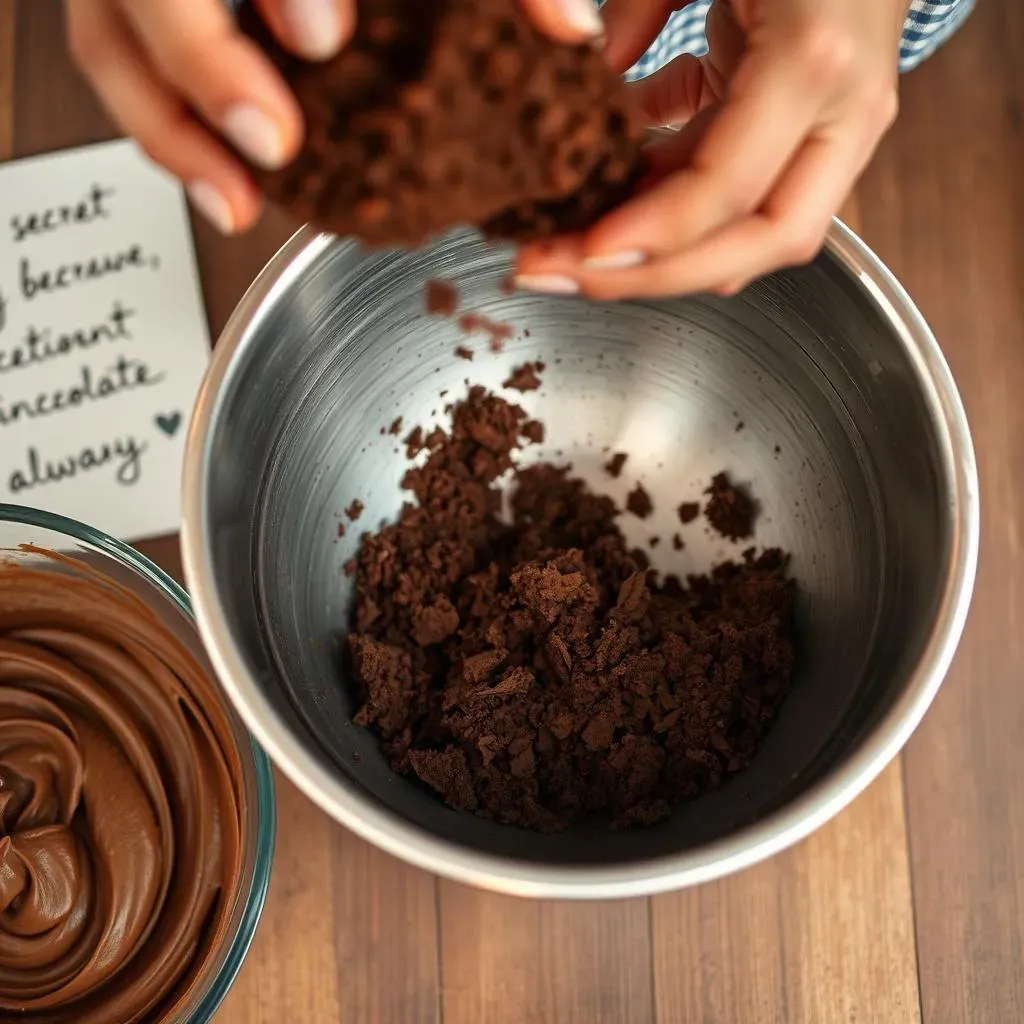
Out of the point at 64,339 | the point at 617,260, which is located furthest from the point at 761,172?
the point at 64,339

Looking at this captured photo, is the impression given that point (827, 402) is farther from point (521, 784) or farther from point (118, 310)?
point (118, 310)

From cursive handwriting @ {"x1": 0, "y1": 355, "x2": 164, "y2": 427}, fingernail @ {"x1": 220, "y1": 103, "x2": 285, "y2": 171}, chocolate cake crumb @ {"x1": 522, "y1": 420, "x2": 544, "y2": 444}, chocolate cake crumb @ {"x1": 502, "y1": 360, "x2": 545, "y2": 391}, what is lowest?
fingernail @ {"x1": 220, "y1": 103, "x2": 285, "y2": 171}

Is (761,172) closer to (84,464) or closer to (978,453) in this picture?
(978,453)

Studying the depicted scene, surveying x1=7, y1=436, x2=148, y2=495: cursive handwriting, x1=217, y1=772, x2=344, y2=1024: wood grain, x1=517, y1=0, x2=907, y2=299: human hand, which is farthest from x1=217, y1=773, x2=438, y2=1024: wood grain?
x1=517, y1=0, x2=907, y2=299: human hand

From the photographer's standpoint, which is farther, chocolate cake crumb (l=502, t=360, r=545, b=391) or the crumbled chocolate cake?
chocolate cake crumb (l=502, t=360, r=545, b=391)

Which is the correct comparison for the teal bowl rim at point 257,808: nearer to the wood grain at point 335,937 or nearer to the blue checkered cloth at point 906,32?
the wood grain at point 335,937

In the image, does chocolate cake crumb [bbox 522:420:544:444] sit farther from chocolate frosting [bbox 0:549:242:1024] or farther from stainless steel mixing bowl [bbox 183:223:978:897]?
chocolate frosting [bbox 0:549:242:1024]
